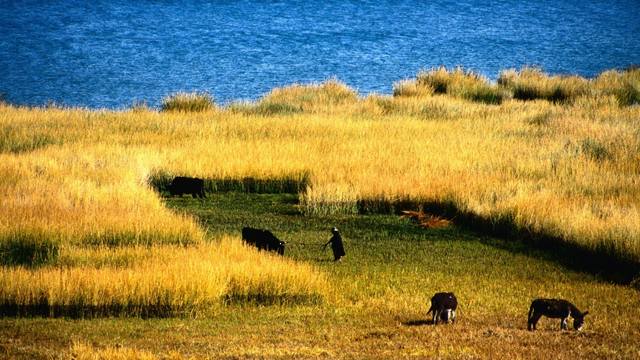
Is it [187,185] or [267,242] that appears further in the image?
[187,185]

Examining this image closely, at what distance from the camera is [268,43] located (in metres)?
93.6

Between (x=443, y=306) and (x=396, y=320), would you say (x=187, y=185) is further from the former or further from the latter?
(x=443, y=306)

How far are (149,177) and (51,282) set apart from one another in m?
11.2

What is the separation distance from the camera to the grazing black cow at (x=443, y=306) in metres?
13.8

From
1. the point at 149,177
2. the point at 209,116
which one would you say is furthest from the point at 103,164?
the point at 209,116

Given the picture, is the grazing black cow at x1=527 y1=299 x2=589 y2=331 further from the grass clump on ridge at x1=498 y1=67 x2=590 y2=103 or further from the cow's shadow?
the grass clump on ridge at x1=498 y1=67 x2=590 y2=103

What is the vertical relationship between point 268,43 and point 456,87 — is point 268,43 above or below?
below

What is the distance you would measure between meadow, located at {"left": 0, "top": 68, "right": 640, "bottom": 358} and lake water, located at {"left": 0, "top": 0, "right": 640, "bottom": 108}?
24.7 meters

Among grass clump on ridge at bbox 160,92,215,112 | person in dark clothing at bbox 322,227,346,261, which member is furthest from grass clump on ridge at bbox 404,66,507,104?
person in dark clothing at bbox 322,227,346,261

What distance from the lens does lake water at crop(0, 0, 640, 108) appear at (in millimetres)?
66562

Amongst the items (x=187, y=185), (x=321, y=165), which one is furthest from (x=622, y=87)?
(x=187, y=185)

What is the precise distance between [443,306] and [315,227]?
27.7 feet

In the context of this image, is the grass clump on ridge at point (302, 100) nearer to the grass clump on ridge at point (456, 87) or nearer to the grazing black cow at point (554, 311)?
the grass clump on ridge at point (456, 87)

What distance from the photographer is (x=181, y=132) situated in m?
32.9
